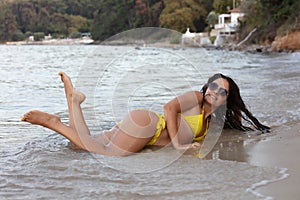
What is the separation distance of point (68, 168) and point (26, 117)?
0.67 meters

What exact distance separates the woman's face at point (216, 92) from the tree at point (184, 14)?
55627 mm

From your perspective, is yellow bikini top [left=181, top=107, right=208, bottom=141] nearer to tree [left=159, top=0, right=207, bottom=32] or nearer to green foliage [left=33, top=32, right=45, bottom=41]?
tree [left=159, top=0, right=207, bottom=32]

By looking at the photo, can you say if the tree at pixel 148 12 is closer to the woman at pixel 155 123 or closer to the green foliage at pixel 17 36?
the green foliage at pixel 17 36

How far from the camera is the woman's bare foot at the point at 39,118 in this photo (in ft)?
12.3

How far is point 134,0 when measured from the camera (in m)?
79.2

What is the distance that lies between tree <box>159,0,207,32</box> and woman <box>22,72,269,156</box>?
182 feet

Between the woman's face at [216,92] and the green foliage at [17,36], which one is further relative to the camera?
the green foliage at [17,36]

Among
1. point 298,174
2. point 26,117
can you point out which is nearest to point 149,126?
point 26,117

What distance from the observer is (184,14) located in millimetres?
66750

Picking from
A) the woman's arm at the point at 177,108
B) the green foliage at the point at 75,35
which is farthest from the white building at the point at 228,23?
the woman's arm at the point at 177,108

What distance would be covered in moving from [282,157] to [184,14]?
212 ft

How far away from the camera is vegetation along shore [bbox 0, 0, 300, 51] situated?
35.0m

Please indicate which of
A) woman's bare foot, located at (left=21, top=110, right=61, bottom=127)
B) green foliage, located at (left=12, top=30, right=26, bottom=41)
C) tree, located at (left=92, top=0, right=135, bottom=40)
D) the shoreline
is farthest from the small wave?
green foliage, located at (left=12, top=30, right=26, bottom=41)

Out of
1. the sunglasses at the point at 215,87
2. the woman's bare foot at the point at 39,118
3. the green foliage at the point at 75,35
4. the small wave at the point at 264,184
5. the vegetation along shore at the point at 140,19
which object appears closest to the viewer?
the small wave at the point at 264,184
